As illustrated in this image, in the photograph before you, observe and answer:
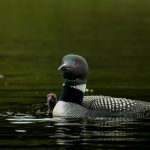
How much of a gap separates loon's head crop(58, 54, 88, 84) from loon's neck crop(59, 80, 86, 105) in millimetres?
54

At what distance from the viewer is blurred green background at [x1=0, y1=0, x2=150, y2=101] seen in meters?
20.6

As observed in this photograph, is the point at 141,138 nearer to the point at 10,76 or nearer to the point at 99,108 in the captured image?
the point at 99,108

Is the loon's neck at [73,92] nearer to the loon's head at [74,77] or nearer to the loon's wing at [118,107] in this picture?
the loon's head at [74,77]

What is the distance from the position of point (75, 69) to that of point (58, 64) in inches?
362

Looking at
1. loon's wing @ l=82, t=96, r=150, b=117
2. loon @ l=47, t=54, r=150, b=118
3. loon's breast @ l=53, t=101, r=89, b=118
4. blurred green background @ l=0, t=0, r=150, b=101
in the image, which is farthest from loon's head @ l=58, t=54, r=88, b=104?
blurred green background @ l=0, t=0, r=150, b=101

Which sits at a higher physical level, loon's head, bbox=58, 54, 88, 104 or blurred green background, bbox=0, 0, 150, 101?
blurred green background, bbox=0, 0, 150, 101

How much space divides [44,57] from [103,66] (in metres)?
3.48

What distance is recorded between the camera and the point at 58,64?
25688 mm

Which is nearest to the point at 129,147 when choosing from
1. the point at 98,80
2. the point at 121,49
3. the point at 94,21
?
the point at 98,80

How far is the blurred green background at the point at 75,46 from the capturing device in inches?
811

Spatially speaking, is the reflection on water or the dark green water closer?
the reflection on water

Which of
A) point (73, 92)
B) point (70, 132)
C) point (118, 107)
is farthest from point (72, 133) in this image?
point (73, 92)

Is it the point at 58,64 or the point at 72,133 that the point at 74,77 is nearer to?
the point at 72,133

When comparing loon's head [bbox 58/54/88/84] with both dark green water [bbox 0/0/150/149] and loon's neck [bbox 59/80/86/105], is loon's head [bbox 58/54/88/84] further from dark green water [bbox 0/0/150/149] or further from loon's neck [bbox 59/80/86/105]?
Result: dark green water [bbox 0/0/150/149]
